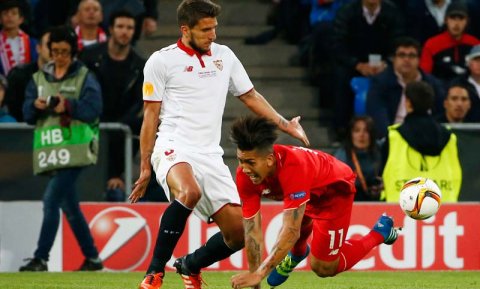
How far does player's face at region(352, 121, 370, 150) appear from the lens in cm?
1505

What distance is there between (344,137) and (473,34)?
283cm

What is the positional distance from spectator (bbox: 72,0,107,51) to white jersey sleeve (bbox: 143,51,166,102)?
555cm

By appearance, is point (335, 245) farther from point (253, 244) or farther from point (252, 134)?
point (252, 134)

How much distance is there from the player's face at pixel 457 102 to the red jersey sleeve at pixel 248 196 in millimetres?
6206

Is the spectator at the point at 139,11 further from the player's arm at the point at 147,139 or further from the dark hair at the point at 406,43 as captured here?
the player's arm at the point at 147,139

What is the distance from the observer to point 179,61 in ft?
34.7

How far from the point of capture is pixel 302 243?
11.3m

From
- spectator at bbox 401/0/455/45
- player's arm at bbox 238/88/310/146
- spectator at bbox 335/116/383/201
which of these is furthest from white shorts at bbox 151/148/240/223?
spectator at bbox 401/0/455/45

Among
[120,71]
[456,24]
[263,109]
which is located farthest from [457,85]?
[263,109]

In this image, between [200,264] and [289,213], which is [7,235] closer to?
[200,264]

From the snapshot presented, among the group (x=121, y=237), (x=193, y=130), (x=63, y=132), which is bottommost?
(x=121, y=237)

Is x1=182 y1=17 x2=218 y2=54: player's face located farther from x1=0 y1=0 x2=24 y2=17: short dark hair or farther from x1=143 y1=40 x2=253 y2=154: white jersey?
x1=0 y1=0 x2=24 y2=17: short dark hair

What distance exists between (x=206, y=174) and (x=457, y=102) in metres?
5.87

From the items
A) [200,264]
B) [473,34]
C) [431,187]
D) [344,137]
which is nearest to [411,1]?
[473,34]
